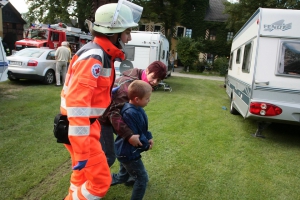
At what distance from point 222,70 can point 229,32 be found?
33.0ft

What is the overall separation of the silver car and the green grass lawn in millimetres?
2809

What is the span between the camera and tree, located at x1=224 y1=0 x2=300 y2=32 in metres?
24.3

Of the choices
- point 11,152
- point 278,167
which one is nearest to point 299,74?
point 278,167

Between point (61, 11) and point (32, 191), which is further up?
point (61, 11)

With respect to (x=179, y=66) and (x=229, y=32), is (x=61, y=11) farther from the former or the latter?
(x=229, y=32)

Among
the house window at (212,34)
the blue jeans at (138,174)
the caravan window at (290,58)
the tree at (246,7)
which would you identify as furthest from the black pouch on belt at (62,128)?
the house window at (212,34)

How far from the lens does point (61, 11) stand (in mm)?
32438

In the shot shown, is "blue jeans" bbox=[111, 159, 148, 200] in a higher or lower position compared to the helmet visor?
lower

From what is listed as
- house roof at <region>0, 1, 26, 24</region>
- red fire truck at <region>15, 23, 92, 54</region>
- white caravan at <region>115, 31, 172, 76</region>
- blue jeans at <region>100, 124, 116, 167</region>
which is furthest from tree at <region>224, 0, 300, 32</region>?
house roof at <region>0, 1, 26, 24</region>

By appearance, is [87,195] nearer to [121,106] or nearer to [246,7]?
[121,106]

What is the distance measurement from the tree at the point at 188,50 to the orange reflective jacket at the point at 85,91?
982 inches

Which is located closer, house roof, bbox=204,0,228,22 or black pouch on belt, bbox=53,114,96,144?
black pouch on belt, bbox=53,114,96,144

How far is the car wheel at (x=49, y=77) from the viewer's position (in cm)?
1056

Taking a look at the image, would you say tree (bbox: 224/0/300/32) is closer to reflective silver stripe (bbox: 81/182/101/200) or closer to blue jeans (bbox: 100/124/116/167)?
blue jeans (bbox: 100/124/116/167)
